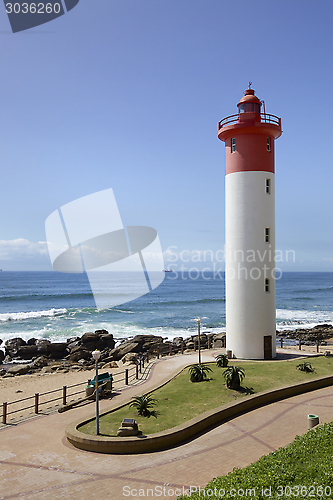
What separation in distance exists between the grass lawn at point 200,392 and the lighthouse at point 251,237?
1.90 m

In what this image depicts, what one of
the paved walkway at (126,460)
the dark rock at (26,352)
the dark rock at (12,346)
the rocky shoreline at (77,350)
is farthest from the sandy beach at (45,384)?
the dark rock at (12,346)

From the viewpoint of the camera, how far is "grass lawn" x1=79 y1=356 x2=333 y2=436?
1171 cm

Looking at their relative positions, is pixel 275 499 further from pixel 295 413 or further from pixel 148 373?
pixel 148 373

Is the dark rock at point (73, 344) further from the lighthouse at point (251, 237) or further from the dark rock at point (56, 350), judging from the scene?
the lighthouse at point (251, 237)

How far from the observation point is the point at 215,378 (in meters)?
16.5

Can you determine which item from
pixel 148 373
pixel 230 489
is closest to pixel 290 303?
pixel 148 373

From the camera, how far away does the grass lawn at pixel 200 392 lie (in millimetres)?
11711

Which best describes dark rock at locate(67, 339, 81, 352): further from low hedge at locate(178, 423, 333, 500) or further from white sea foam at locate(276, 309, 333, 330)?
low hedge at locate(178, 423, 333, 500)

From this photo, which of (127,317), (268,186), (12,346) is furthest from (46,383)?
(127,317)

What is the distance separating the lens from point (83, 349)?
121 ft

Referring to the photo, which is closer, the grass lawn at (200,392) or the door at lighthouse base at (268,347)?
the grass lawn at (200,392)

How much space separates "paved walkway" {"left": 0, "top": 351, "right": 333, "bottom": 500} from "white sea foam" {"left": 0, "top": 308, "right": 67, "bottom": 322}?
50.7m

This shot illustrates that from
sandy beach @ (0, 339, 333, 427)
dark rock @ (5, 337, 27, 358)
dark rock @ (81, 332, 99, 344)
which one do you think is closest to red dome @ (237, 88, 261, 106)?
sandy beach @ (0, 339, 333, 427)

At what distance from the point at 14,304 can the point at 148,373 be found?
215ft
